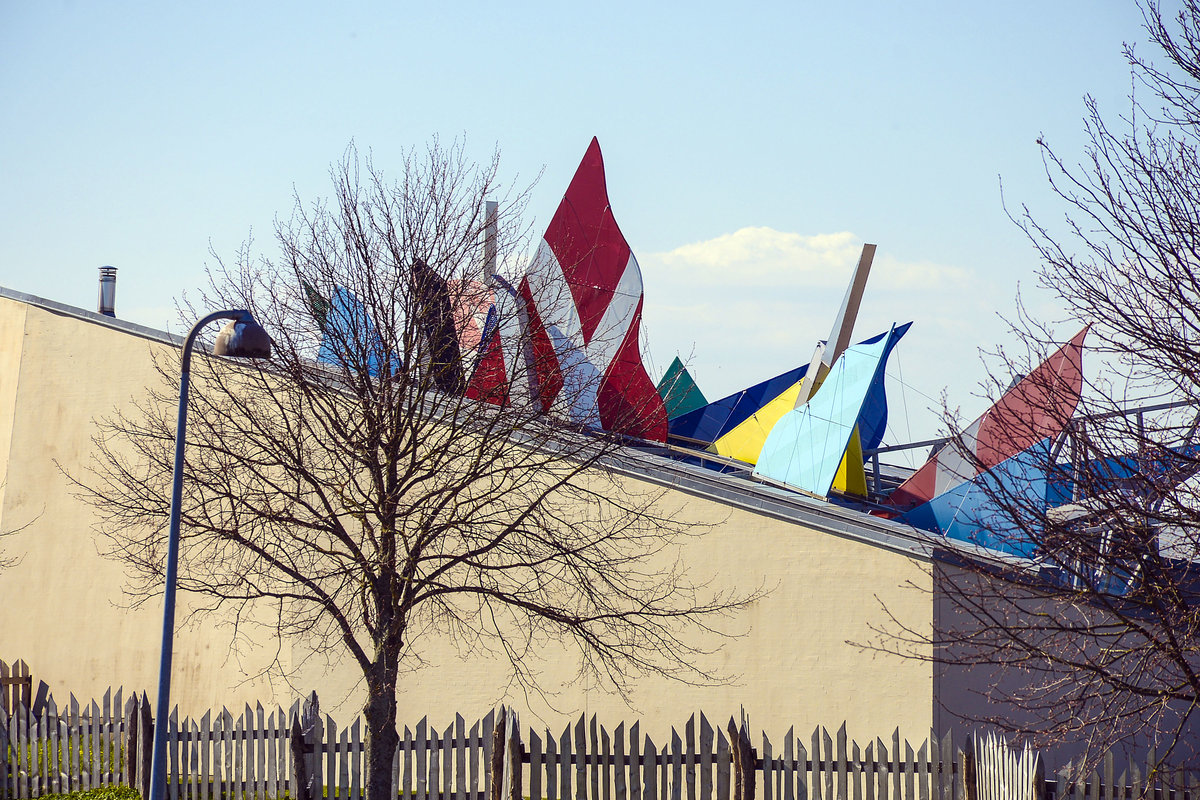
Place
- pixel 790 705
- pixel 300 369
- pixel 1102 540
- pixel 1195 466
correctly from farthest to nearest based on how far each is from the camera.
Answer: pixel 790 705 < pixel 300 369 < pixel 1102 540 < pixel 1195 466

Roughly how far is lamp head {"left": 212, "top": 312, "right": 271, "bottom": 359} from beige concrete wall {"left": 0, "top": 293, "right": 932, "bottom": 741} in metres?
7.43

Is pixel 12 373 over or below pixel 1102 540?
over

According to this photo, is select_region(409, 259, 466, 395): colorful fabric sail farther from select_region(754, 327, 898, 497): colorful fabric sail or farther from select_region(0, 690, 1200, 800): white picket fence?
select_region(754, 327, 898, 497): colorful fabric sail

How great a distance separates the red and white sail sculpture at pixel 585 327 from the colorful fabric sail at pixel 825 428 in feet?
6.55

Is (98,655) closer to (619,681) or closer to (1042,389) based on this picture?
(619,681)

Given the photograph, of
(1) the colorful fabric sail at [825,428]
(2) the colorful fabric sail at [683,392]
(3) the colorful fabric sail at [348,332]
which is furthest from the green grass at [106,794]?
(2) the colorful fabric sail at [683,392]

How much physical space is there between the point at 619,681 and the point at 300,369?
20.5 feet

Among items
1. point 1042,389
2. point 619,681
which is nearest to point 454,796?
A: point 619,681

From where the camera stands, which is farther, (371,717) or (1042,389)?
(371,717)

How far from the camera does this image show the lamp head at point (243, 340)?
1026cm

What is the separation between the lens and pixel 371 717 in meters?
13.2

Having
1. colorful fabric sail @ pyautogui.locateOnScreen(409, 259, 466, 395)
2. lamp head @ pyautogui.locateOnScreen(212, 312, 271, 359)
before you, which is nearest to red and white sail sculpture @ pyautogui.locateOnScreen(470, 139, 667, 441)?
colorful fabric sail @ pyautogui.locateOnScreen(409, 259, 466, 395)

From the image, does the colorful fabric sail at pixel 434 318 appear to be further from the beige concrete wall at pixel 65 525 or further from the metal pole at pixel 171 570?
the beige concrete wall at pixel 65 525

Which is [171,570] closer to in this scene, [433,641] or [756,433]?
[433,641]
